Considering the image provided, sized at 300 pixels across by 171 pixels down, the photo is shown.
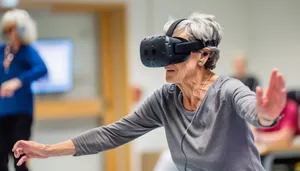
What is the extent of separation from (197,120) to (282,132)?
2.46 meters

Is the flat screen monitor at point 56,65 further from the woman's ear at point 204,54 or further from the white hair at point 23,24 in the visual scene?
the woman's ear at point 204,54

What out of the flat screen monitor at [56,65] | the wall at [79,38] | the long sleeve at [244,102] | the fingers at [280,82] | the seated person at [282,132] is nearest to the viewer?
the fingers at [280,82]

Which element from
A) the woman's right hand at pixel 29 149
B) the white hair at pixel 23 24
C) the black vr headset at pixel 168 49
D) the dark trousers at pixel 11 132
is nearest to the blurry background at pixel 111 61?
the white hair at pixel 23 24

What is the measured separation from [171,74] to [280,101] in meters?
0.51

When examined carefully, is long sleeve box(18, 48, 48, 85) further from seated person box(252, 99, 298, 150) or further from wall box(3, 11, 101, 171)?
wall box(3, 11, 101, 171)

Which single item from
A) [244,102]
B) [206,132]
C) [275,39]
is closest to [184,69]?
[206,132]

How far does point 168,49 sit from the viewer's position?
5.78 ft

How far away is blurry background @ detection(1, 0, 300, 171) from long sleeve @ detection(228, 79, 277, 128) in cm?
357

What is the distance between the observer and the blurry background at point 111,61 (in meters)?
5.30

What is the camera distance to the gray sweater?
173cm

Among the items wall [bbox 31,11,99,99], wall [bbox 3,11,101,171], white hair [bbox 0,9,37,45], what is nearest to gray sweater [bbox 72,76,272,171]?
white hair [bbox 0,9,37,45]

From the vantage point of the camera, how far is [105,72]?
5.60 m

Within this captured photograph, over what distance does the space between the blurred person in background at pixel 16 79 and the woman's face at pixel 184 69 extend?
3.44ft

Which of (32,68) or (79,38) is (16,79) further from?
(79,38)
